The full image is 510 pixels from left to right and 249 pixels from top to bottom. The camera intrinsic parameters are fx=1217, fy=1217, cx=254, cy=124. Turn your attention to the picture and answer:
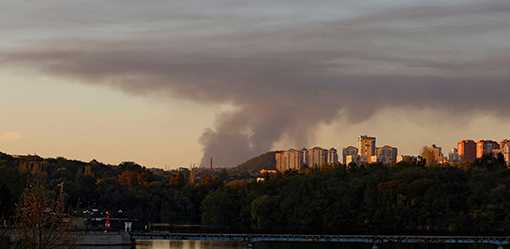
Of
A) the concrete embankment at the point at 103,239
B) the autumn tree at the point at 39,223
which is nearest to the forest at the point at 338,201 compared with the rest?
the concrete embankment at the point at 103,239

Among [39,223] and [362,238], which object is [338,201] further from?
[39,223]

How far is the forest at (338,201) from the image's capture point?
12200cm

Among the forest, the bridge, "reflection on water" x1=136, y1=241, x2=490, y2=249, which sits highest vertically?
the forest

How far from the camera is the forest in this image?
122 meters

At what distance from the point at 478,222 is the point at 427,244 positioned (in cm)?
1787

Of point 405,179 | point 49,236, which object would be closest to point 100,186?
point 405,179

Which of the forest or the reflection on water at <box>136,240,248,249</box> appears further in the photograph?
the forest

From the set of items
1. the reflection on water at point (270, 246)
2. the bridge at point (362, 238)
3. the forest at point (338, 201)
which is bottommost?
the reflection on water at point (270, 246)

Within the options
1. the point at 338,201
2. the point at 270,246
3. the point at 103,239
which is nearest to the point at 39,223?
the point at 103,239

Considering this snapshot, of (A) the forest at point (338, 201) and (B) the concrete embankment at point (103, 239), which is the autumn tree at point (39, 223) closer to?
(B) the concrete embankment at point (103, 239)

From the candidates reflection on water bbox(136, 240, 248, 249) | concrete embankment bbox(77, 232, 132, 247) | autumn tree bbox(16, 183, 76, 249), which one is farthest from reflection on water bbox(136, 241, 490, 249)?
autumn tree bbox(16, 183, 76, 249)

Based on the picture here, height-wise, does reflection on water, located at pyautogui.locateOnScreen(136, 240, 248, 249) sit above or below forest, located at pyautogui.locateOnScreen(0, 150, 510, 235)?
below

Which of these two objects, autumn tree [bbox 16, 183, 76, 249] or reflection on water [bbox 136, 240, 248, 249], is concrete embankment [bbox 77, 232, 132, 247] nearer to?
reflection on water [bbox 136, 240, 248, 249]

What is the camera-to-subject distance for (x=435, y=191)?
420 ft
